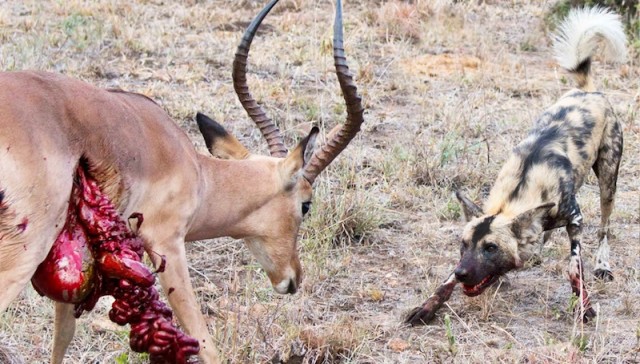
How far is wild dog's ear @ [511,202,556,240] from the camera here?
6668mm

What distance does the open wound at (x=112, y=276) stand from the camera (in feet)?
14.4

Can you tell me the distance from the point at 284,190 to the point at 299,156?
204 millimetres

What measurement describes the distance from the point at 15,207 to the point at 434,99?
692 centimetres

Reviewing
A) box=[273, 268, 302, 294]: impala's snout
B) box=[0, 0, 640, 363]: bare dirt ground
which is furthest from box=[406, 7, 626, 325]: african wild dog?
box=[273, 268, 302, 294]: impala's snout

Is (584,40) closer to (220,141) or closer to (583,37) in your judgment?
(583,37)

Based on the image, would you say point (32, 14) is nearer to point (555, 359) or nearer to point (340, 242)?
point (340, 242)

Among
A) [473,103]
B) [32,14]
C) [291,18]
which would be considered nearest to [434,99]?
[473,103]

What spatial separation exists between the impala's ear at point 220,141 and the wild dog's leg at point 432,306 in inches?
56.7

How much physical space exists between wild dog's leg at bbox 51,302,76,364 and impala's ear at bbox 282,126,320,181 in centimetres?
136

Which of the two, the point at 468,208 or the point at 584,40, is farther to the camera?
the point at 584,40

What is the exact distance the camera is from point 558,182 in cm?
713

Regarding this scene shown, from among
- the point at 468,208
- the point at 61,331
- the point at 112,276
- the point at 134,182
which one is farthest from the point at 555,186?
the point at 112,276

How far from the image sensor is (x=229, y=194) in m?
5.58

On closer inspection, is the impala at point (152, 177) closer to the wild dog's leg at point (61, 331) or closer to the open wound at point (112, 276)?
the wild dog's leg at point (61, 331)
